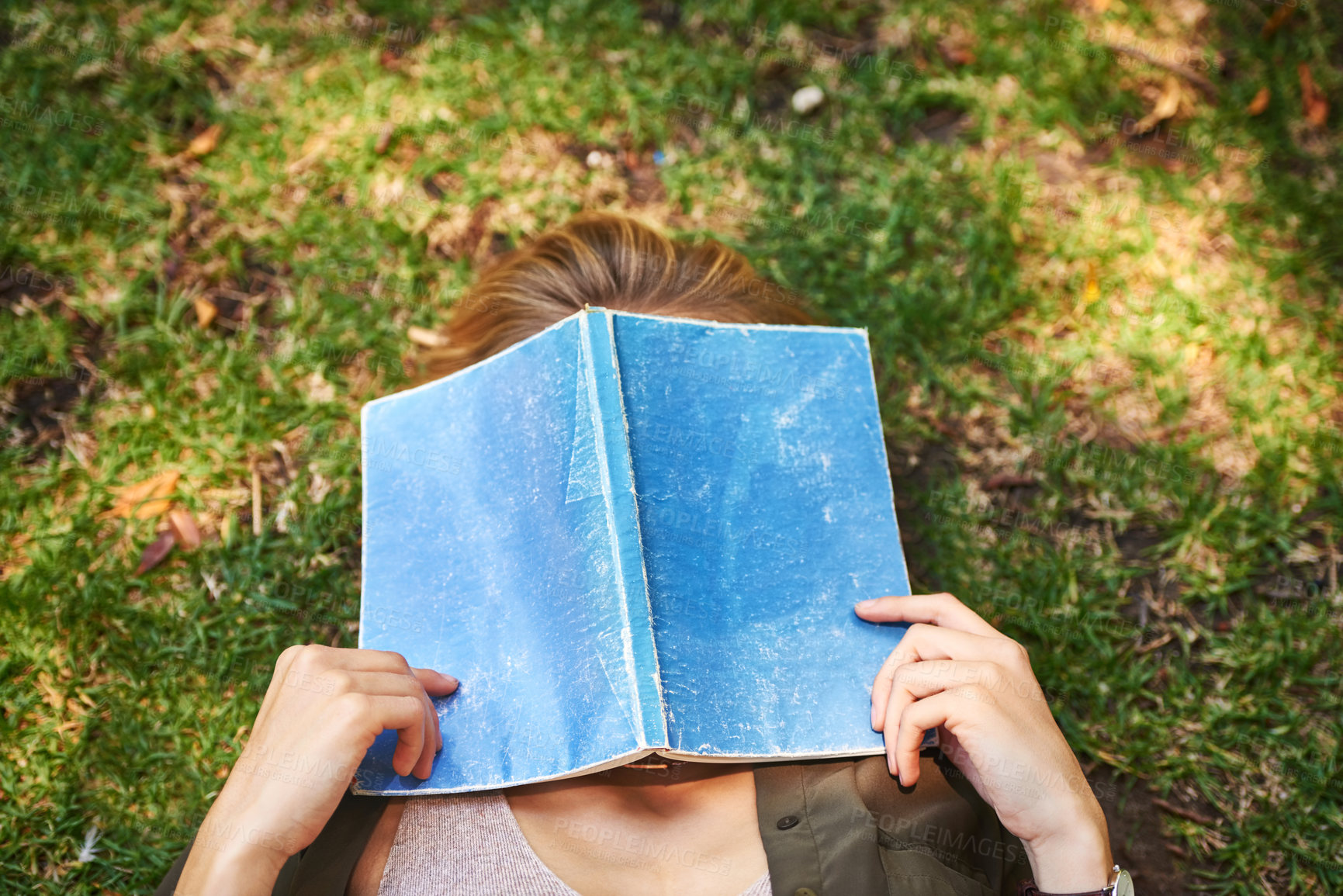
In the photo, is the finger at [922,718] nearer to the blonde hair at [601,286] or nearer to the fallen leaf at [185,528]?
the blonde hair at [601,286]

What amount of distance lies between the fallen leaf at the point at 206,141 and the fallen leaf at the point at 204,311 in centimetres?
46

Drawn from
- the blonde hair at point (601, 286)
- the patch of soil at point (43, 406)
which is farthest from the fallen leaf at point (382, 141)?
the patch of soil at point (43, 406)

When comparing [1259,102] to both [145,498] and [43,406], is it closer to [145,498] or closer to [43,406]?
[145,498]

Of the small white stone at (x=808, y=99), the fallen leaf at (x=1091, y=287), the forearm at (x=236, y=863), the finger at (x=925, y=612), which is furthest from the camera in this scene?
the small white stone at (x=808, y=99)

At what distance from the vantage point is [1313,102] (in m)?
2.69

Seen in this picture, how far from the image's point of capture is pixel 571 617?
4.77 ft

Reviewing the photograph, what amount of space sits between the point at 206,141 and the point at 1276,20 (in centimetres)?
325

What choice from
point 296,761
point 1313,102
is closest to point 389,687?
point 296,761

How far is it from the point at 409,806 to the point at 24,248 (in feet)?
6.47

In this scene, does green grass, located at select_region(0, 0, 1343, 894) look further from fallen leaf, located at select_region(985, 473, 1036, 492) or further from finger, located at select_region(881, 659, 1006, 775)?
finger, located at select_region(881, 659, 1006, 775)

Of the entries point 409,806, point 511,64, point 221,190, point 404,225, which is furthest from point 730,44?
point 409,806

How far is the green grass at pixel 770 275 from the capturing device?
2.17 m

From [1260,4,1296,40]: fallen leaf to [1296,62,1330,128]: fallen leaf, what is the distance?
0.53 feet

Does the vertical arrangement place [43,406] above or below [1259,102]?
below
